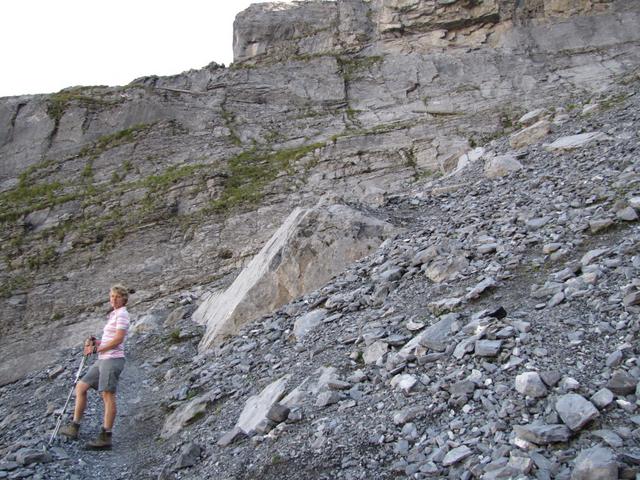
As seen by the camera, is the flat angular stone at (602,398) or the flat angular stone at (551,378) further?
the flat angular stone at (551,378)

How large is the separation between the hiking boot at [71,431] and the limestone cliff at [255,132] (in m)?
8.81

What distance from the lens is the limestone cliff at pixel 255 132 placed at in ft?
63.9

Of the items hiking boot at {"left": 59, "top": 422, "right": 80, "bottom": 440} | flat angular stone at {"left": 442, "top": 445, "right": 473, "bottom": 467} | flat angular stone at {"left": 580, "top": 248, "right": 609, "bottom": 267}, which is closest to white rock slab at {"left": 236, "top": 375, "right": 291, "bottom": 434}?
flat angular stone at {"left": 442, "top": 445, "right": 473, "bottom": 467}

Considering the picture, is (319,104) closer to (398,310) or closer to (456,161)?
(456,161)

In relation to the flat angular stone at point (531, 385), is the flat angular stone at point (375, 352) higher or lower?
lower

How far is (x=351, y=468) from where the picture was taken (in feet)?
13.4

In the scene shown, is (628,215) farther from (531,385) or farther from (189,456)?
(189,456)

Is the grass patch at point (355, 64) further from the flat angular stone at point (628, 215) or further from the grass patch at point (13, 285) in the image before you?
the flat angular stone at point (628, 215)

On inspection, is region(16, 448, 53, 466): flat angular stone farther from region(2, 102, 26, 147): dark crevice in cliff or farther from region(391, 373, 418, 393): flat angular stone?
region(2, 102, 26, 147): dark crevice in cliff

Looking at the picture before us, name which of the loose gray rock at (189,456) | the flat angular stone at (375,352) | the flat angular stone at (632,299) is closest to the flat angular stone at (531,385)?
the flat angular stone at (632,299)

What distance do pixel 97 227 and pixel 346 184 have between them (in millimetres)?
10731

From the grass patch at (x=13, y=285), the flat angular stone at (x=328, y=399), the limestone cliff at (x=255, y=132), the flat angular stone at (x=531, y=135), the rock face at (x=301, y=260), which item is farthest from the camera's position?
the limestone cliff at (x=255, y=132)

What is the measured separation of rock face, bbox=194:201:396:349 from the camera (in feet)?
31.2

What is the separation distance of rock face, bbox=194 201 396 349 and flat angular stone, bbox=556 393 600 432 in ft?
19.9
